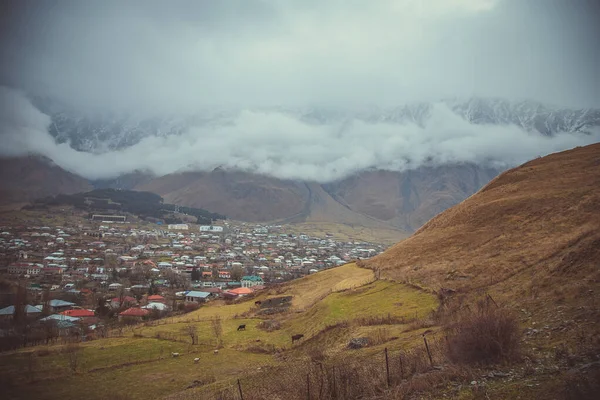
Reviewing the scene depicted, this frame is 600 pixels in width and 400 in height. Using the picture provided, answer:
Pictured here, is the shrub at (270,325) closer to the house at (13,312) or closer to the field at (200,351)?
the field at (200,351)

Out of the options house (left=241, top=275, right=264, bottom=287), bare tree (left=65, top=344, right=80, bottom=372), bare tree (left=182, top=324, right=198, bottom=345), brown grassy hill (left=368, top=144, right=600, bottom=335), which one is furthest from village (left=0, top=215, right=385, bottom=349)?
brown grassy hill (left=368, top=144, right=600, bottom=335)

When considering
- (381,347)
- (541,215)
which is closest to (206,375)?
(381,347)

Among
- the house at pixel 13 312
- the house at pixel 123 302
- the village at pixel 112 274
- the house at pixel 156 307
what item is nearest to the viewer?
the house at pixel 13 312

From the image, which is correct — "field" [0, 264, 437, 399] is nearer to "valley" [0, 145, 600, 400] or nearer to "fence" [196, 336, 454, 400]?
"valley" [0, 145, 600, 400]

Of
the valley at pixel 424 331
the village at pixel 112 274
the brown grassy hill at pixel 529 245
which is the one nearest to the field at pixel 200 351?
the valley at pixel 424 331

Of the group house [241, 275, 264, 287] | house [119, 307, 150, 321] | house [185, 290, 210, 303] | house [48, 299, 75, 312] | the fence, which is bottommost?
house [241, 275, 264, 287]

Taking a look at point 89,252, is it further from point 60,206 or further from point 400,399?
point 400,399
